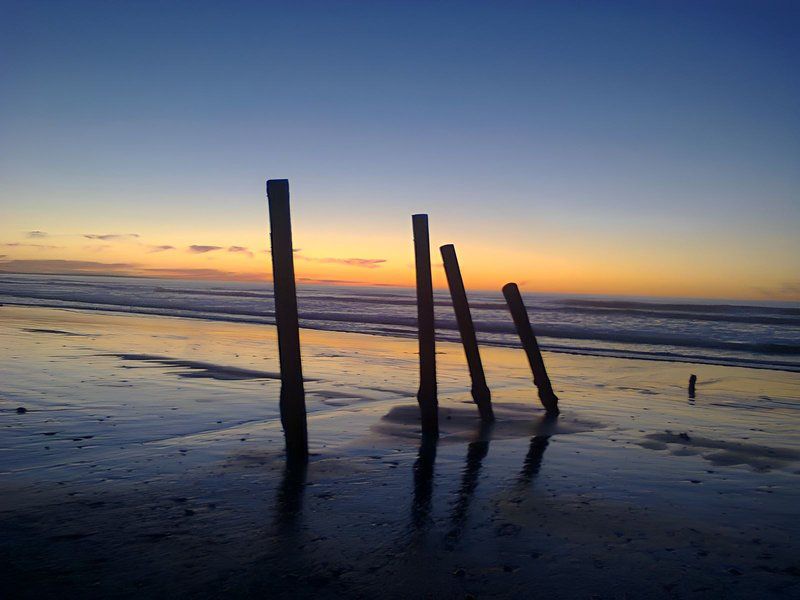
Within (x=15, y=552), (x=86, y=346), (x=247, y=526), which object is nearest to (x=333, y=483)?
(x=247, y=526)

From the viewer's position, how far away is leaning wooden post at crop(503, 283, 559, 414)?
35.9 ft

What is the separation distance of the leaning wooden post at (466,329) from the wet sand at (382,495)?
349 mm

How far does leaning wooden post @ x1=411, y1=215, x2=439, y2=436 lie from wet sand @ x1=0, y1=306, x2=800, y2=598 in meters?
0.43

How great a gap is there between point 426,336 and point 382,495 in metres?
3.24

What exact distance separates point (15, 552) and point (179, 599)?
4.88 ft

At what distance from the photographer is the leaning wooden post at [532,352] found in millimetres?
10953

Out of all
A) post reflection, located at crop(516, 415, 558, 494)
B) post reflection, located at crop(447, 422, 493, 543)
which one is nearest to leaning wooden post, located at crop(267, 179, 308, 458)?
post reflection, located at crop(447, 422, 493, 543)

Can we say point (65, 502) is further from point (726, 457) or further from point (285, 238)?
point (726, 457)

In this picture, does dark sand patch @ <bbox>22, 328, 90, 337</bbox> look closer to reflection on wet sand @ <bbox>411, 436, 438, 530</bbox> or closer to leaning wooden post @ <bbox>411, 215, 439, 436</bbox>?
leaning wooden post @ <bbox>411, 215, 439, 436</bbox>

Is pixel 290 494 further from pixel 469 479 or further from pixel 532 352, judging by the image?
pixel 532 352

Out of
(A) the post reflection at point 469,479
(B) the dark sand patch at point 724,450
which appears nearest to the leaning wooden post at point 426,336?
(A) the post reflection at point 469,479

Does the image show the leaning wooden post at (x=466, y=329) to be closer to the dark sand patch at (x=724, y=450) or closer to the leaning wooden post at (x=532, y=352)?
the leaning wooden post at (x=532, y=352)

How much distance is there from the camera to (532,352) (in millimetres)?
11094

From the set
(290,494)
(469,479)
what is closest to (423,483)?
(469,479)
